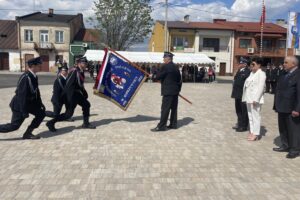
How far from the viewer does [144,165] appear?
18.0 ft

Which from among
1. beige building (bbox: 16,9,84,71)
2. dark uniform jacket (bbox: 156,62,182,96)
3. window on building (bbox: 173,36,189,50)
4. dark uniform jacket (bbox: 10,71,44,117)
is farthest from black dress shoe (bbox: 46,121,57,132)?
window on building (bbox: 173,36,189,50)

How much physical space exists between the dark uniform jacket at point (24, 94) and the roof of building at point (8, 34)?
43472mm

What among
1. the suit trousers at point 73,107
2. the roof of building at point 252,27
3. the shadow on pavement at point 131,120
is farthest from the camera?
the roof of building at point 252,27

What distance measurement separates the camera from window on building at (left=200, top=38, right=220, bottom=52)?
5184 cm

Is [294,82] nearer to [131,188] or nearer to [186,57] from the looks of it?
[131,188]

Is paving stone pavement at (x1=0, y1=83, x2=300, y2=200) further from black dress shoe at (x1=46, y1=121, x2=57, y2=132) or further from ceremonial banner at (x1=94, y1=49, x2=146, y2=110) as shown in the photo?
ceremonial banner at (x1=94, y1=49, x2=146, y2=110)

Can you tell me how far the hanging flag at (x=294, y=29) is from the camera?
19656mm

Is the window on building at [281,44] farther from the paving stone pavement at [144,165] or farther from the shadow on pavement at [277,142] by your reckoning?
the shadow on pavement at [277,142]

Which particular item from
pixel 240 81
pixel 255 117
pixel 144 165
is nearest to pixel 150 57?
pixel 240 81

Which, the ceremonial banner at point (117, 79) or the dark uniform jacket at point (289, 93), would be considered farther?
the ceremonial banner at point (117, 79)

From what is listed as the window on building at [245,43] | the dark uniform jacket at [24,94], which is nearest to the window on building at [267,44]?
the window on building at [245,43]

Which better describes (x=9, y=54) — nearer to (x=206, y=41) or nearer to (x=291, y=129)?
(x=206, y=41)

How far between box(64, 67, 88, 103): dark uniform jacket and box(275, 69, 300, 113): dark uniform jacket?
4.20 meters

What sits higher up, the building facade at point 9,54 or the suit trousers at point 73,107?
the building facade at point 9,54
